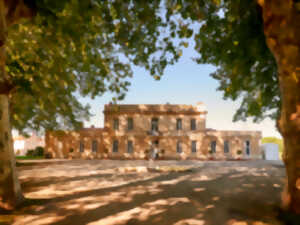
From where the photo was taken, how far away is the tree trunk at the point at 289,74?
165 inches

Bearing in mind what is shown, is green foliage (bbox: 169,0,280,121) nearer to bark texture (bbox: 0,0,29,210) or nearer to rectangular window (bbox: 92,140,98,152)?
bark texture (bbox: 0,0,29,210)

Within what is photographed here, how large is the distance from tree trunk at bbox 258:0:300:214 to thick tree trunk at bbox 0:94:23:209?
21.4 feet

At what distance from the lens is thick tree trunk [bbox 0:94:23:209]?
458cm

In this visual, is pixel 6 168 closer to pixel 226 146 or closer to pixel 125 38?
pixel 125 38

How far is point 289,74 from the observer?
4.33m

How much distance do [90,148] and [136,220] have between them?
87.9ft

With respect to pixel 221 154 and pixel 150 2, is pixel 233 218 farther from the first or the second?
pixel 221 154

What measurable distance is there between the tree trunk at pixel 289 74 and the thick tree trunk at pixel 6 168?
21.4 ft

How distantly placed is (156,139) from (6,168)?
2509 centimetres

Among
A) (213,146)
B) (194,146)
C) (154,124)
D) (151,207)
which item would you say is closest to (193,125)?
(194,146)

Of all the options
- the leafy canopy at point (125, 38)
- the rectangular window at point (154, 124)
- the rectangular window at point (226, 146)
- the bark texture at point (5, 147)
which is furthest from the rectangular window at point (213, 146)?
the bark texture at point (5, 147)

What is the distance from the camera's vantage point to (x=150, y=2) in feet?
21.8

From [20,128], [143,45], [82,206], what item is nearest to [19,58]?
[143,45]

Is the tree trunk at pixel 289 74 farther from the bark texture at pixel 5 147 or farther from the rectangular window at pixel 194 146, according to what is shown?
the rectangular window at pixel 194 146
